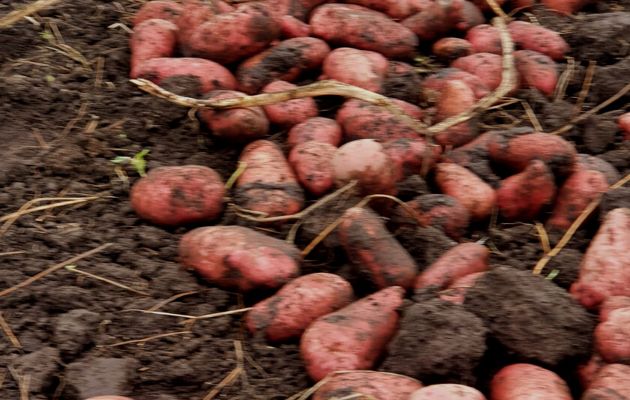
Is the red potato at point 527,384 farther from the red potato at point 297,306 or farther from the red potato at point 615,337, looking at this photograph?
the red potato at point 297,306

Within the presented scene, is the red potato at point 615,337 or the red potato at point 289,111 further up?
the red potato at point 289,111

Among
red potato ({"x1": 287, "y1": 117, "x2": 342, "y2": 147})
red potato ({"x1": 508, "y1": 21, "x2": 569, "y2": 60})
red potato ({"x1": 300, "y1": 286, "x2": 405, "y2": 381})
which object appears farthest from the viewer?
red potato ({"x1": 508, "y1": 21, "x2": 569, "y2": 60})

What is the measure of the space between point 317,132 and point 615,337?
0.68 m

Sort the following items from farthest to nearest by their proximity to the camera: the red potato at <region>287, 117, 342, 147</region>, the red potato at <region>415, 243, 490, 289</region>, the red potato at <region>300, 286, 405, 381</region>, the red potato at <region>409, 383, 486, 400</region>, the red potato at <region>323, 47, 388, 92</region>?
the red potato at <region>323, 47, 388, 92</region>
the red potato at <region>287, 117, 342, 147</region>
the red potato at <region>415, 243, 490, 289</region>
the red potato at <region>300, 286, 405, 381</region>
the red potato at <region>409, 383, 486, 400</region>

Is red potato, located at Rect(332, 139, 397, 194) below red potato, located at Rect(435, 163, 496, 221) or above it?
above

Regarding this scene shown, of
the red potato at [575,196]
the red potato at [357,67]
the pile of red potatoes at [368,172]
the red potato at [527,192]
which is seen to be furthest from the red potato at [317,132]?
the red potato at [575,196]

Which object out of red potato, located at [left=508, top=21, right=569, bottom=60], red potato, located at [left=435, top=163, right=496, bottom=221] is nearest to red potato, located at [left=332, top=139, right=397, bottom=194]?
red potato, located at [left=435, top=163, right=496, bottom=221]

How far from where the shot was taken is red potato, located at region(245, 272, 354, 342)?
142cm

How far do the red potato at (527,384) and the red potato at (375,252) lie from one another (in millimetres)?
235

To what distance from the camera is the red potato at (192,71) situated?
1.84 m

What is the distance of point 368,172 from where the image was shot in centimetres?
156

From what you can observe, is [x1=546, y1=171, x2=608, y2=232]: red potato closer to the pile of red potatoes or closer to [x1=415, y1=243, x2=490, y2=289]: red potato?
the pile of red potatoes

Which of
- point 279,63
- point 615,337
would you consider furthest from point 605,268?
point 279,63

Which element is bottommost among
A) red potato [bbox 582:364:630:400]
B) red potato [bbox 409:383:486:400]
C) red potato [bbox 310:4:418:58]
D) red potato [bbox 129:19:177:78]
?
red potato [bbox 409:383:486:400]
